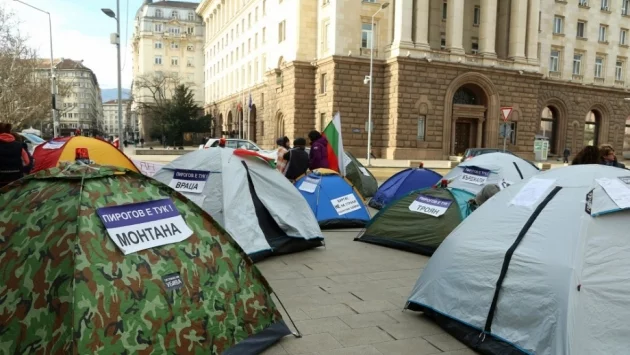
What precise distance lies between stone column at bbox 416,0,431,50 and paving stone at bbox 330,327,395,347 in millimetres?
30517

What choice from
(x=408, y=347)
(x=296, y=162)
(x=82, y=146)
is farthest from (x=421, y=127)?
(x=408, y=347)

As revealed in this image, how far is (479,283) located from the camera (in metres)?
4.18

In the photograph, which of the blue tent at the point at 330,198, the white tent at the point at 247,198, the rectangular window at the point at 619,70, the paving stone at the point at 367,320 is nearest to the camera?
the paving stone at the point at 367,320

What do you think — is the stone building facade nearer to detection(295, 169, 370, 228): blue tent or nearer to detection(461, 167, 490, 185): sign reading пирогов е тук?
detection(461, 167, 490, 185): sign reading пирогов е тук

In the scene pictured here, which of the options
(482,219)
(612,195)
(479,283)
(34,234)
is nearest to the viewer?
(34,234)

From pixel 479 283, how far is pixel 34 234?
3.50 m

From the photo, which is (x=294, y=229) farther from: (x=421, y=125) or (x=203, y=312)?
(x=421, y=125)

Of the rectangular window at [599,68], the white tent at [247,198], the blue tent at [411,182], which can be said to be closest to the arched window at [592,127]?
the rectangular window at [599,68]

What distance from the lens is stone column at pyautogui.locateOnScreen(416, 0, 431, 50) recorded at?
32688 mm

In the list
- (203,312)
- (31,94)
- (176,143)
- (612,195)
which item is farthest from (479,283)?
(176,143)

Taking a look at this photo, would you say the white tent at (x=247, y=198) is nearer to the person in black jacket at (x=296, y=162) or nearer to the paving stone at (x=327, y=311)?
the paving stone at (x=327, y=311)

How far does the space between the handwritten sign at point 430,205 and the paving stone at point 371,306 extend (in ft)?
8.09

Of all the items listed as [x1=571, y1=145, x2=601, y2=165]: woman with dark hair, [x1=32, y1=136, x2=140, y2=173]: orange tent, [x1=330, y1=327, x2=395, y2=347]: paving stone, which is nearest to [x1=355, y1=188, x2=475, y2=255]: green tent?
[x1=571, y1=145, x2=601, y2=165]: woman with dark hair

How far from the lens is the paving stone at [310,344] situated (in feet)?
13.5
